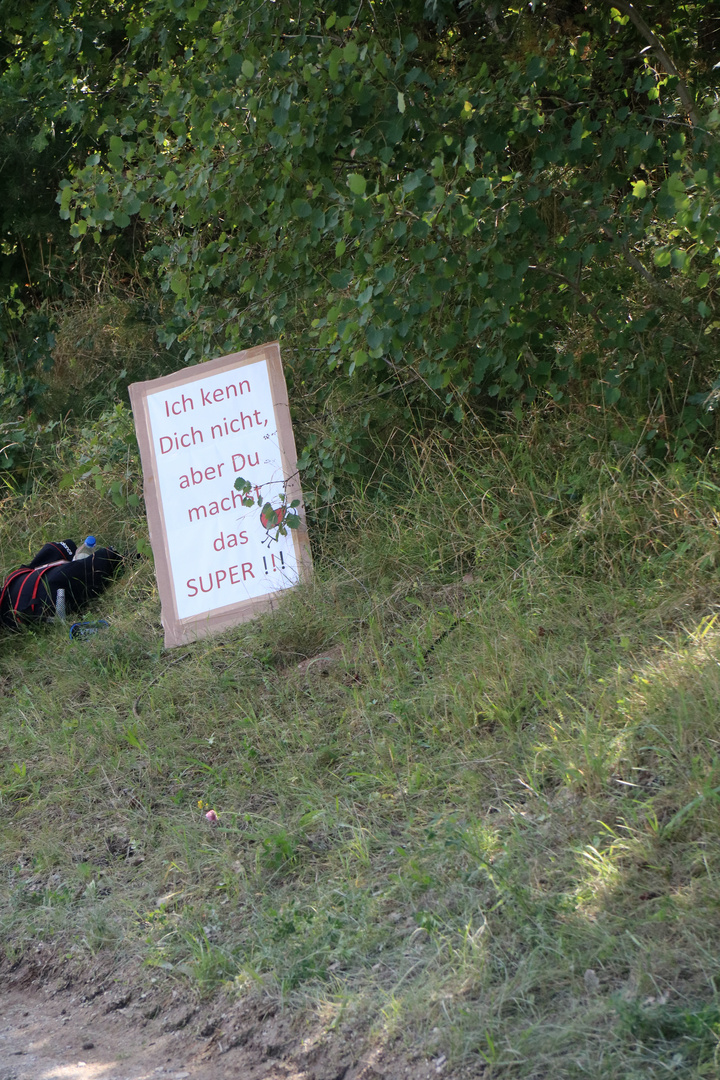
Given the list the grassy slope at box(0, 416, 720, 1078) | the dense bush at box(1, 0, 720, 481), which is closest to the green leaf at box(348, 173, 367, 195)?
the dense bush at box(1, 0, 720, 481)

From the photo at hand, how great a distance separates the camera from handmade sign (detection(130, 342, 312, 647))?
4699 millimetres

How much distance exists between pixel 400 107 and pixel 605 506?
168 centimetres

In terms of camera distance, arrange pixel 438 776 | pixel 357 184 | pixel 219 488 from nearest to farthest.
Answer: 1. pixel 438 776
2. pixel 357 184
3. pixel 219 488

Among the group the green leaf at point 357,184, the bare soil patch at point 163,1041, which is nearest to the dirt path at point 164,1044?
the bare soil patch at point 163,1041

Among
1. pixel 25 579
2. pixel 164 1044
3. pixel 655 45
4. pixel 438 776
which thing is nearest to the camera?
pixel 164 1044

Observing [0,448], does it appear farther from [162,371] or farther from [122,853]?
→ [122,853]

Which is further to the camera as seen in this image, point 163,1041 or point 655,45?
point 655,45

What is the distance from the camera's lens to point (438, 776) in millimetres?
3160

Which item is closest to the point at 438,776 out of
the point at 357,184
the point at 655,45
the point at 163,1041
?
the point at 163,1041

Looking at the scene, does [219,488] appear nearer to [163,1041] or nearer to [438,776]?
[438,776]

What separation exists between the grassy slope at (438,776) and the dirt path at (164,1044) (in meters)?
0.08

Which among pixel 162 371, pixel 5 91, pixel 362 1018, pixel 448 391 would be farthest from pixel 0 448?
pixel 362 1018

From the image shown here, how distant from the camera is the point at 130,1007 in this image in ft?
→ 9.18

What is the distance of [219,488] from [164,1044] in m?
2.75
